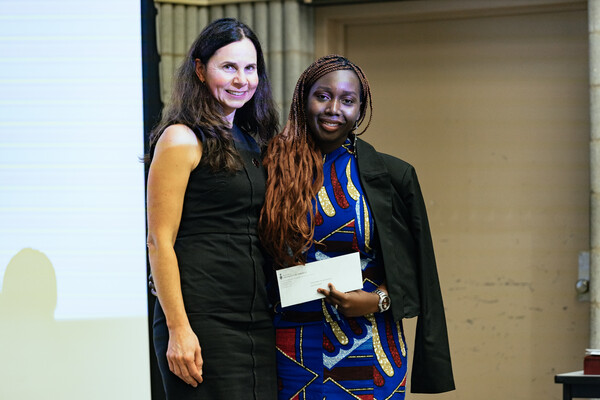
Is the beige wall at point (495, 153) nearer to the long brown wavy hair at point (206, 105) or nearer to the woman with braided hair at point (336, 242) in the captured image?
the woman with braided hair at point (336, 242)

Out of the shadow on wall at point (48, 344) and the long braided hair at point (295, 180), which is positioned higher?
the long braided hair at point (295, 180)

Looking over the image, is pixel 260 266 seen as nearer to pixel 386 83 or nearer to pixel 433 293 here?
pixel 433 293

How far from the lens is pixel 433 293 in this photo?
270cm

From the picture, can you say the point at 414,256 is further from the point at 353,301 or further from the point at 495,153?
the point at 495,153

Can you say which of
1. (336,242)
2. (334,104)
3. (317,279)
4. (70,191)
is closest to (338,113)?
(334,104)

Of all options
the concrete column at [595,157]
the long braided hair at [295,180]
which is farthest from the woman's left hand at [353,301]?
the concrete column at [595,157]

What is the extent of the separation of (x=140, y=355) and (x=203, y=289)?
186 cm

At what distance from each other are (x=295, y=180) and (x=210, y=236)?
316 millimetres

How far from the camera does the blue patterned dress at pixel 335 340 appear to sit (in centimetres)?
254

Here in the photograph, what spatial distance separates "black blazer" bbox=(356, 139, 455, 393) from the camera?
8.62 feet

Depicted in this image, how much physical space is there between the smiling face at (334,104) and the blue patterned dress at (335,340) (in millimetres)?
165

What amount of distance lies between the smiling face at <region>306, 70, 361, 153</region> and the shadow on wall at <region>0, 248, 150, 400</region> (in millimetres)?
1861

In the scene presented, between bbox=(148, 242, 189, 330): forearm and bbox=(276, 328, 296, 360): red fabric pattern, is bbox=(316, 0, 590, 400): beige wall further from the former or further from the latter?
bbox=(148, 242, 189, 330): forearm

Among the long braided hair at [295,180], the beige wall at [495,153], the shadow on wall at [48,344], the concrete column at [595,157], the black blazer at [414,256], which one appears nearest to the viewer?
the long braided hair at [295,180]
